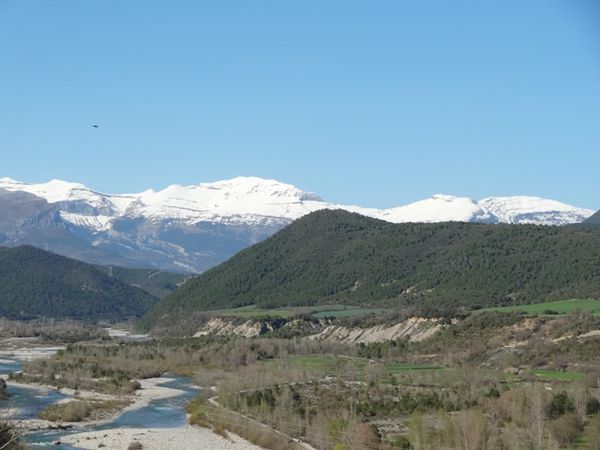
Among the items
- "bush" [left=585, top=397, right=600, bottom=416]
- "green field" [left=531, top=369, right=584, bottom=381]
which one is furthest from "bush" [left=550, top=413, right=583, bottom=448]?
"green field" [left=531, top=369, right=584, bottom=381]

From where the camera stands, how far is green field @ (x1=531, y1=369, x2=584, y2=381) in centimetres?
9488

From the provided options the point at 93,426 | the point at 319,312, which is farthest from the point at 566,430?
the point at 319,312

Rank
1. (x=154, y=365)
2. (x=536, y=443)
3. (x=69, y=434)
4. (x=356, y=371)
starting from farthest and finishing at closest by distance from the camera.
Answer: (x=154, y=365) → (x=356, y=371) → (x=69, y=434) → (x=536, y=443)

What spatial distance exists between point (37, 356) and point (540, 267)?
8145 centimetres

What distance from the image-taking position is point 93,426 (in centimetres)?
8538

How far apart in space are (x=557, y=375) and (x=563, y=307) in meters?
36.2

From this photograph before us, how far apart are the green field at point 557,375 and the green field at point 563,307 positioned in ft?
64.6

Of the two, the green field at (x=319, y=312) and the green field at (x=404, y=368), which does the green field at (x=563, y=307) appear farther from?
the green field at (x=319, y=312)

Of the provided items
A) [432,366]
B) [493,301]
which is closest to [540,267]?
[493,301]

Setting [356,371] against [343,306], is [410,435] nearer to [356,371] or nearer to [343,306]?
[356,371]

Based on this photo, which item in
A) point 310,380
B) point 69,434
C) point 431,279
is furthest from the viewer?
point 431,279

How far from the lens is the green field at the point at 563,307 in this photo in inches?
4995

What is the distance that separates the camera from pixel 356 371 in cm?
11450

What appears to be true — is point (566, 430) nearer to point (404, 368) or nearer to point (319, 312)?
point (404, 368)
